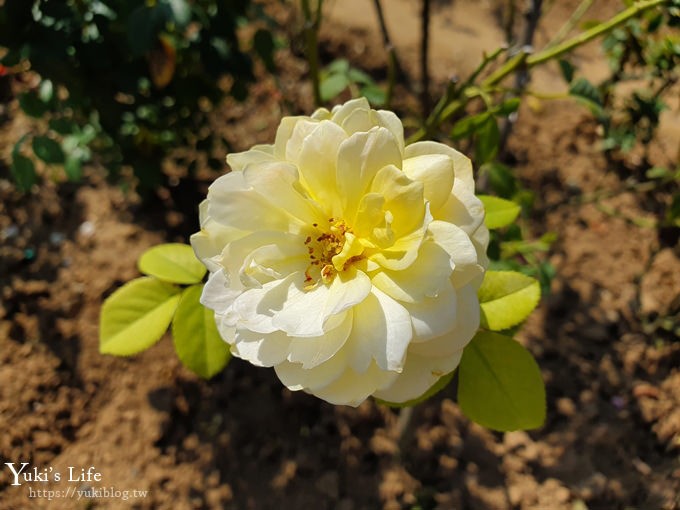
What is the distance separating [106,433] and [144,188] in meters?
1.00

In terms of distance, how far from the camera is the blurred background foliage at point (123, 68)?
1.53 m

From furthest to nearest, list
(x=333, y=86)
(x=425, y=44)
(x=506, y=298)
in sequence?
1. (x=425, y=44)
2. (x=333, y=86)
3. (x=506, y=298)

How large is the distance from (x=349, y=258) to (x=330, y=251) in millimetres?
53

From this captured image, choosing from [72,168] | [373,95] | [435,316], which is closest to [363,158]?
[435,316]

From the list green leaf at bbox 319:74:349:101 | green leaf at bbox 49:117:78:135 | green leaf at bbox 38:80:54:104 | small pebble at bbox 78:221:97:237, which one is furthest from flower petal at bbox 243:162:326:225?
small pebble at bbox 78:221:97:237

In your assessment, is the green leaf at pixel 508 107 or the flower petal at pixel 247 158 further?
the green leaf at pixel 508 107

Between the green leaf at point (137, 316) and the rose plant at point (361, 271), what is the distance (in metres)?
0.30

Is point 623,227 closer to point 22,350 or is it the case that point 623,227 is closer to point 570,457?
point 570,457

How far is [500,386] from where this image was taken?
98 cm

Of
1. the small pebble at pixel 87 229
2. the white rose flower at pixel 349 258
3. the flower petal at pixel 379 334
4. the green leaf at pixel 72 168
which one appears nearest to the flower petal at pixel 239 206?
the white rose flower at pixel 349 258

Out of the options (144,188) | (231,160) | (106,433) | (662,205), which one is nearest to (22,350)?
(106,433)

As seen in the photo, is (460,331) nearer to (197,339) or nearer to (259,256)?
(259,256)

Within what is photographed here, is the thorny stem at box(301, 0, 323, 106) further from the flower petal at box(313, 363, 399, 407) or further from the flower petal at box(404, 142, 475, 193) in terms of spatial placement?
the flower petal at box(313, 363, 399, 407)

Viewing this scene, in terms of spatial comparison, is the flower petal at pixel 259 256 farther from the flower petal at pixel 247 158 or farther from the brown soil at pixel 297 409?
the brown soil at pixel 297 409
